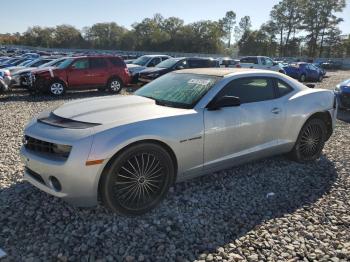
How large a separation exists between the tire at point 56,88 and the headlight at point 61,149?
10.7m

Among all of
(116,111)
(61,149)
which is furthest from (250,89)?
(61,149)

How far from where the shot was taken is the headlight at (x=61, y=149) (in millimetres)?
3325

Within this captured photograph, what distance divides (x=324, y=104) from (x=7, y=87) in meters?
11.4

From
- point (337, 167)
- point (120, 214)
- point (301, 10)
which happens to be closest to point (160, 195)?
point (120, 214)

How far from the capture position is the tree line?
7488 cm

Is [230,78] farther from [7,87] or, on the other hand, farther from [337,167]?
[7,87]

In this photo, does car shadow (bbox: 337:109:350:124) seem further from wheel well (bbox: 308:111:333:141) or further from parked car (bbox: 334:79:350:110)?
wheel well (bbox: 308:111:333:141)

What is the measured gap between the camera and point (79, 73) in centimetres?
1391

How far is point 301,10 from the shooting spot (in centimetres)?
7488

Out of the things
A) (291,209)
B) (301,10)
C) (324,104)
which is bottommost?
(291,209)

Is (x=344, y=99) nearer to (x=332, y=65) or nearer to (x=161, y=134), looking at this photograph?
(x=161, y=134)

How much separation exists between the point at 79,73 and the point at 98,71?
85cm

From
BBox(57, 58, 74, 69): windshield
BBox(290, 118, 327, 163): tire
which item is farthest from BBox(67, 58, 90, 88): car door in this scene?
BBox(290, 118, 327, 163): tire

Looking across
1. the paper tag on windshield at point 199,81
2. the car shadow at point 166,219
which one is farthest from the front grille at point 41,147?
the paper tag on windshield at point 199,81
